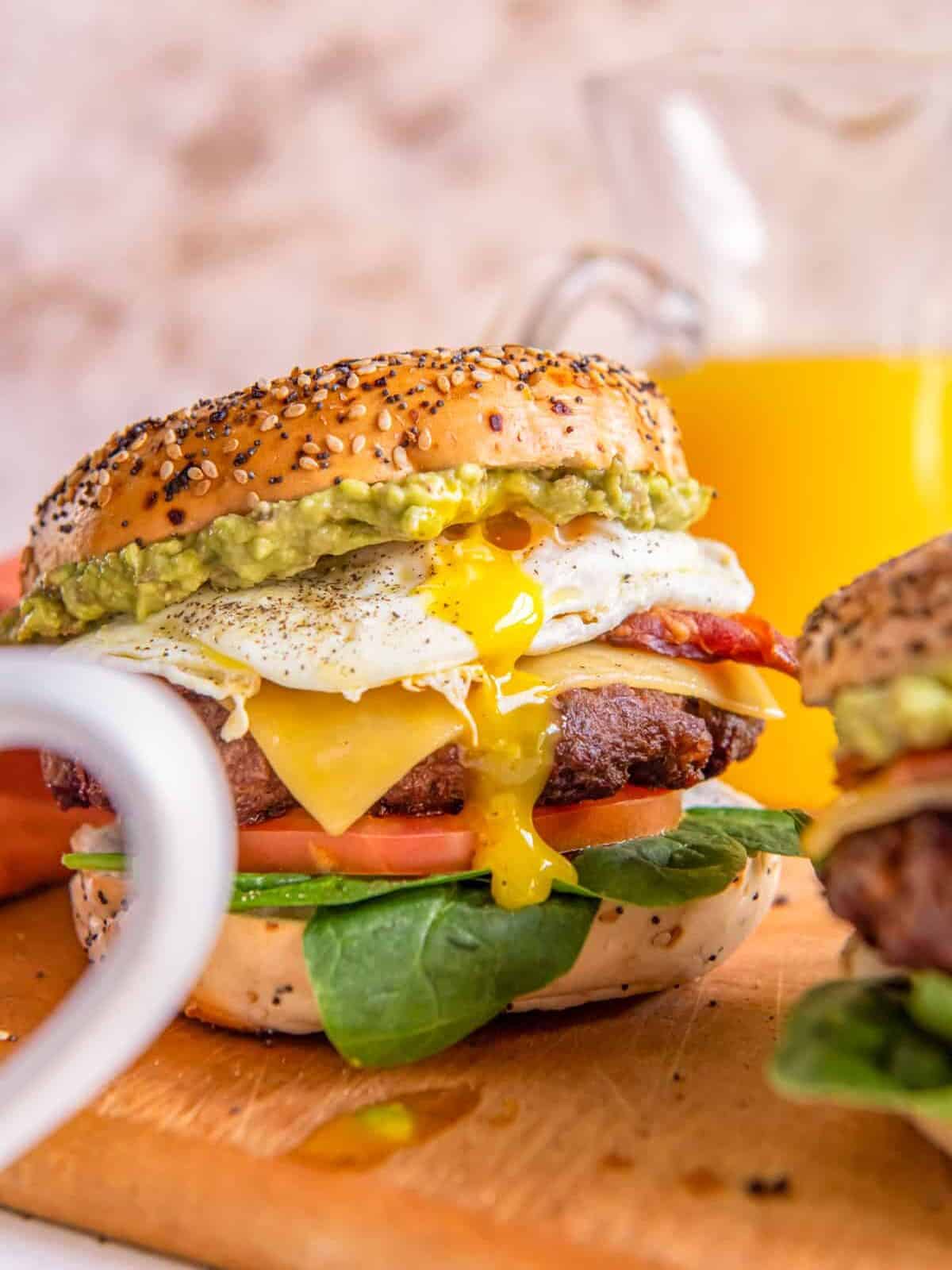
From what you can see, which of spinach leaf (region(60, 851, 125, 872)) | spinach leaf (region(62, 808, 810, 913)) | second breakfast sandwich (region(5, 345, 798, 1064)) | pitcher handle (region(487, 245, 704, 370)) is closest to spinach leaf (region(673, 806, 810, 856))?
spinach leaf (region(62, 808, 810, 913))

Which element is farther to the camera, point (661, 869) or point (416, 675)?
point (661, 869)

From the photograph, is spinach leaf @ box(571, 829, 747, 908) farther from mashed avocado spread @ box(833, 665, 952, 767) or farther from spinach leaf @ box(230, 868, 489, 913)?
mashed avocado spread @ box(833, 665, 952, 767)

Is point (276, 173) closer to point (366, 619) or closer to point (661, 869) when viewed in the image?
point (366, 619)

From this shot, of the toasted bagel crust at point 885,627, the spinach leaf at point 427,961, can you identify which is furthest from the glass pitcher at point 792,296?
the toasted bagel crust at point 885,627

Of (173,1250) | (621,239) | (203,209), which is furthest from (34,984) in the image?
(203,209)

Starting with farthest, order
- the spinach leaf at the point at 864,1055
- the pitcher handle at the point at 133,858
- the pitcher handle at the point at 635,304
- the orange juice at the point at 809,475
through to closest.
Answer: the pitcher handle at the point at 635,304
the orange juice at the point at 809,475
the spinach leaf at the point at 864,1055
the pitcher handle at the point at 133,858

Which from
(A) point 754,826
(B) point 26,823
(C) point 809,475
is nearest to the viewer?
(A) point 754,826

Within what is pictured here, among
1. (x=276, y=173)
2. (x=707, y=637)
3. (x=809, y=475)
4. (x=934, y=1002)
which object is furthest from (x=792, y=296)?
(x=934, y=1002)

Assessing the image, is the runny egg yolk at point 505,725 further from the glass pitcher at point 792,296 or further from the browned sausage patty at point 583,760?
the glass pitcher at point 792,296
